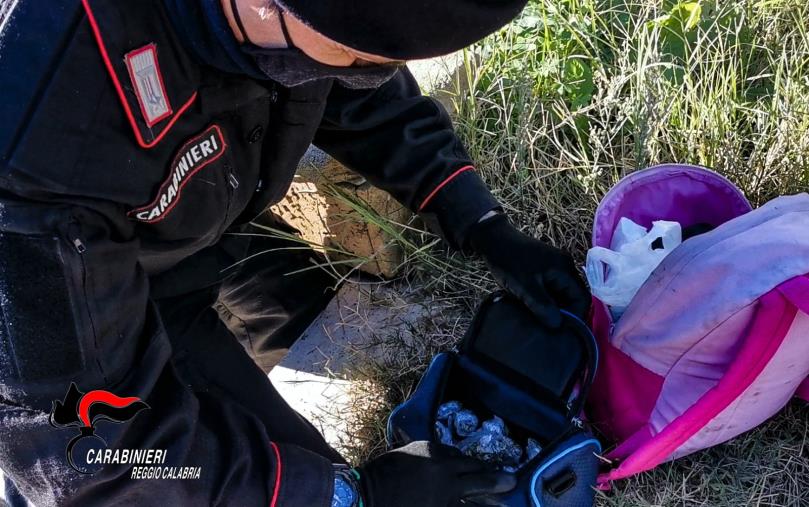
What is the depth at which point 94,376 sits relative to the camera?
1.20m

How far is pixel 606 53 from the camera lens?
7.38ft

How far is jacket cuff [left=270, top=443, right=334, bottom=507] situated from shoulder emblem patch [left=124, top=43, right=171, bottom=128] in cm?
63

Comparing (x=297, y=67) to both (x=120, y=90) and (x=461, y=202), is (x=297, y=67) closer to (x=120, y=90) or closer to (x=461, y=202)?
(x=120, y=90)

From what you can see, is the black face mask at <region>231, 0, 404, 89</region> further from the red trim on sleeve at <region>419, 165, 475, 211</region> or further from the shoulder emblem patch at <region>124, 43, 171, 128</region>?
the red trim on sleeve at <region>419, 165, 475, 211</region>

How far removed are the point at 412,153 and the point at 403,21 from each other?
835 millimetres

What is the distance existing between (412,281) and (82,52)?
1.29 metres

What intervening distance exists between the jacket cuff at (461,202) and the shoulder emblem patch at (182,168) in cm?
59

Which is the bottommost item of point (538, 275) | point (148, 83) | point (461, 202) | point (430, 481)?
point (430, 481)

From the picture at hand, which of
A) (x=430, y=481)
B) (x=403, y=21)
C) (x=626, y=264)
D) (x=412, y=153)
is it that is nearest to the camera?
(x=403, y=21)

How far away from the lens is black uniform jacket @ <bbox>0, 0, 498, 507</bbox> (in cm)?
111

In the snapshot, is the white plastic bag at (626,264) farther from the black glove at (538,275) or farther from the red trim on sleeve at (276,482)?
the red trim on sleeve at (276,482)

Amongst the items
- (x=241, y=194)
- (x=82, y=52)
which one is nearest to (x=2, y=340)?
(x=82, y=52)

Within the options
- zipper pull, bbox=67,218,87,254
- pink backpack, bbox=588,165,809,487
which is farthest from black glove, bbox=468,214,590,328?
zipper pull, bbox=67,218,87,254

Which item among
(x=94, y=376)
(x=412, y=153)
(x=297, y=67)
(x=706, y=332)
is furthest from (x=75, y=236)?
(x=706, y=332)
